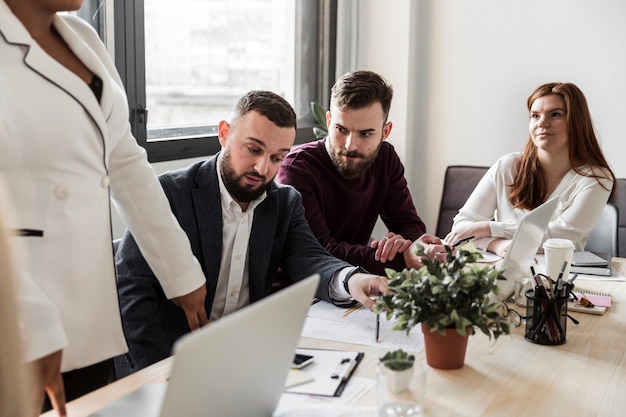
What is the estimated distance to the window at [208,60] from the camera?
3.03 m

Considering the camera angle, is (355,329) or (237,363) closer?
(237,363)

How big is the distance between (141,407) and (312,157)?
4.78 ft

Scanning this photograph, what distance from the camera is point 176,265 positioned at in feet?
5.70

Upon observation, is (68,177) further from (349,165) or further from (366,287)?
(349,165)

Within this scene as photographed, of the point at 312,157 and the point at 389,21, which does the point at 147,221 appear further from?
the point at 389,21

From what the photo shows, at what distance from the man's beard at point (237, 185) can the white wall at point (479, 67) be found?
7.55 ft

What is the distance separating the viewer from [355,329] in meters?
1.79

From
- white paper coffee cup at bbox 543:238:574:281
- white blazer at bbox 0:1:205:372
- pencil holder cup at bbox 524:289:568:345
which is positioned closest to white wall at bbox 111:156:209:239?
white blazer at bbox 0:1:205:372

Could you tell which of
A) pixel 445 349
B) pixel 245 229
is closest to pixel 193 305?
pixel 245 229

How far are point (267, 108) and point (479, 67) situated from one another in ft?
7.59

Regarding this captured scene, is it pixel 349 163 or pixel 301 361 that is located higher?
pixel 349 163

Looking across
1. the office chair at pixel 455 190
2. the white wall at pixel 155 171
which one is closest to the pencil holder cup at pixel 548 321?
the white wall at pixel 155 171

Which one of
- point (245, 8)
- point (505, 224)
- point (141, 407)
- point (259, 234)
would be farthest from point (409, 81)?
point (141, 407)

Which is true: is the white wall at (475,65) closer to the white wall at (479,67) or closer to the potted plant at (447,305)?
the white wall at (479,67)
